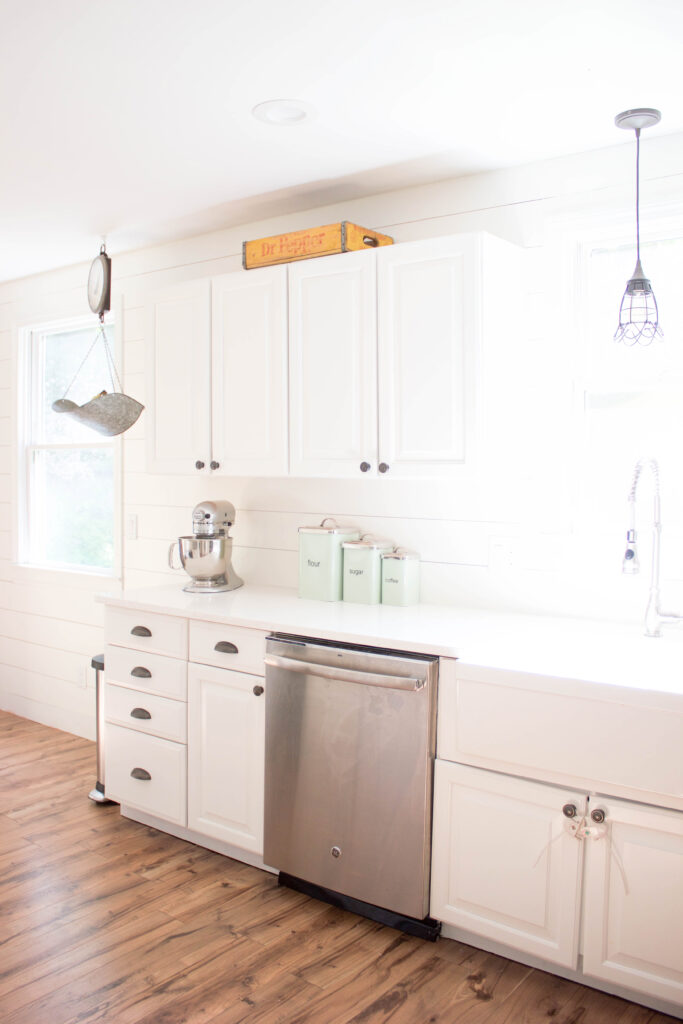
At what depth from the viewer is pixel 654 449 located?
2611 millimetres

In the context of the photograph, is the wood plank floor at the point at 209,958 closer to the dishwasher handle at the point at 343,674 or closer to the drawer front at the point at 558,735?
the drawer front at the point at 558,735

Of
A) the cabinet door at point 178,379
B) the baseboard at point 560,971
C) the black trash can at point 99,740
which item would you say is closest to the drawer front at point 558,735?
the baseboard at point 560,971

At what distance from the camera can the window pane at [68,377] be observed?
435 cm

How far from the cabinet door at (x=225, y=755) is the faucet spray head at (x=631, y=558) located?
3.99 ft

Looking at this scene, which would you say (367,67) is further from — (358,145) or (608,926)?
(608,926)

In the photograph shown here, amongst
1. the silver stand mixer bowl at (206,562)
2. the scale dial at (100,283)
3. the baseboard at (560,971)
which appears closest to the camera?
the baseboard at (560,971)

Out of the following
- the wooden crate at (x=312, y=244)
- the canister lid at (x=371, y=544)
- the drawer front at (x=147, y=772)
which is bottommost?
the drawer front at (x=147, y=772)

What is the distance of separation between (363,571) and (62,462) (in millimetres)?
2354

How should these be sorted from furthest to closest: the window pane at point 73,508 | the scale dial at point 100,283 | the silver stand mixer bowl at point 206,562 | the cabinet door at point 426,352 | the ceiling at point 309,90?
1. the window pane at point 73,508
2. the scale dial at point 100,283
3. the silver stand mixer bowl at point 206,562
4. the cabinet door at point 426,352
5. the ceiling at point 309,90

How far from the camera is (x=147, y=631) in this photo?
302 cm

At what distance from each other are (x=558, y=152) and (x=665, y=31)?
0.75 m

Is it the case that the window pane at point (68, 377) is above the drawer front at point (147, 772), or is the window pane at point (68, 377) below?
above

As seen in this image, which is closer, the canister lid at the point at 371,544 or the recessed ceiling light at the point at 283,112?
the recessed ceiling light at the point at 283,112

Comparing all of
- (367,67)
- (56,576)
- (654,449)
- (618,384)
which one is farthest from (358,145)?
(56,576)
